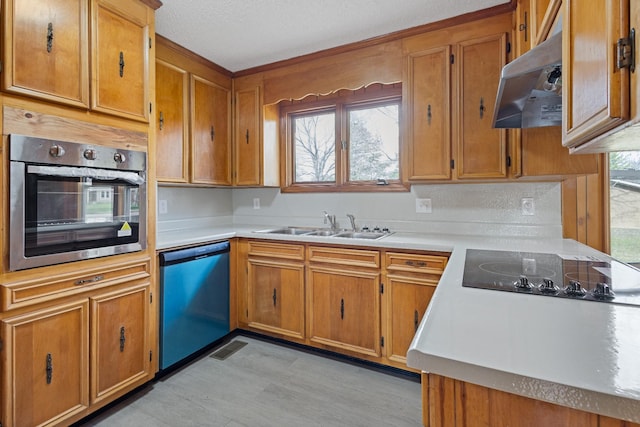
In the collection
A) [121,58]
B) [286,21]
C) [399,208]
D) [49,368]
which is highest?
[286,21]

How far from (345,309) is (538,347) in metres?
1.76

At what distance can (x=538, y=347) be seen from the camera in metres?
0.64

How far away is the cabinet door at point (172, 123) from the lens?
94.7 inches

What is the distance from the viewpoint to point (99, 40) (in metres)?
1.71

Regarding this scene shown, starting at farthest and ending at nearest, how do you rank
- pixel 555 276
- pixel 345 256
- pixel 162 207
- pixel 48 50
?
pixel 162 207, pixel 345 256, pixel 48 50, pixel 555 276

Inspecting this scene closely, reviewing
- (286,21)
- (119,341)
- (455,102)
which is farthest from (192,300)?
(455,102)

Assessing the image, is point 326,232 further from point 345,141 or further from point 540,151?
point 540,151

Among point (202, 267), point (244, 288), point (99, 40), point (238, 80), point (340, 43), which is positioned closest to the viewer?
point (99, 40)

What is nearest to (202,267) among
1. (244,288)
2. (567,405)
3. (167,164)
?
(244,288)

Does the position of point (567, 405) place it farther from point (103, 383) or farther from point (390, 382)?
point (103, 383)

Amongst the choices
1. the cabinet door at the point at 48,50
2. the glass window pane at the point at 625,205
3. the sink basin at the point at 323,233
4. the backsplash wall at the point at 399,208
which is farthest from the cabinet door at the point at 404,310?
the cabinet door at the point at 48,50

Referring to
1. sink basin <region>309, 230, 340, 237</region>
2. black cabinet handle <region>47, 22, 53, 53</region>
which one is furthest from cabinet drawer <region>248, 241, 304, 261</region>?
black cabinet handle <region>47, 22, 53, 53</region>

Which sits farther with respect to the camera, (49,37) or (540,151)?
(540,151)

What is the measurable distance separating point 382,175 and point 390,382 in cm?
162
